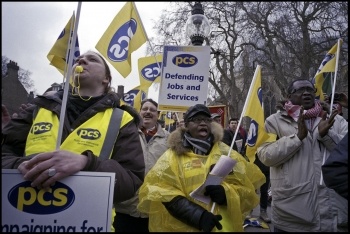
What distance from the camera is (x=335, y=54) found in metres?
4.07

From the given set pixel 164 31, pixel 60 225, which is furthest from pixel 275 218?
pixel 164 31

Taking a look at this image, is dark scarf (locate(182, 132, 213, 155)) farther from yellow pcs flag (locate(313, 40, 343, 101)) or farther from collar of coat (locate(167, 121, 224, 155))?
yellow pcs flag (locate(313, 40, 343, 101))

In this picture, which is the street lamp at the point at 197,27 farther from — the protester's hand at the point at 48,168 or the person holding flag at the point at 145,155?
the protester's hand at the point at 48,168

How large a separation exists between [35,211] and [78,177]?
221 millimetres

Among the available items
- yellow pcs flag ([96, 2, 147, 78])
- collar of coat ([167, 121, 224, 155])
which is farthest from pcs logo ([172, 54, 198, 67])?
collar of coat ([167, 121, 224, 155])

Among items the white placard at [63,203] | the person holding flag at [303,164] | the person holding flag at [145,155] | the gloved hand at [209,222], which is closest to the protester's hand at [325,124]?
the person holding flag at [303,164]

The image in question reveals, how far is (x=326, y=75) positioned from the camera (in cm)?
430

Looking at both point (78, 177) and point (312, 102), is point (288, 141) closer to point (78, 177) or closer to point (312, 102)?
point (312, 102)

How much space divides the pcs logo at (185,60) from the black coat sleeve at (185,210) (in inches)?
92.0

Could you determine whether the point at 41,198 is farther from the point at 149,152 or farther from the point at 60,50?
the point at 60,50

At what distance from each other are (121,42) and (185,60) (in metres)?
0.88

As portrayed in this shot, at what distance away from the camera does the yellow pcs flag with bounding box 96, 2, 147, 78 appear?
4.39 metres

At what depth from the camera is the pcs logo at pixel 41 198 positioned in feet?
4.73

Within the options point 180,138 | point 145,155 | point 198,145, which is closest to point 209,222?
point 198,145
